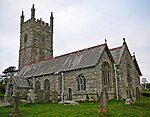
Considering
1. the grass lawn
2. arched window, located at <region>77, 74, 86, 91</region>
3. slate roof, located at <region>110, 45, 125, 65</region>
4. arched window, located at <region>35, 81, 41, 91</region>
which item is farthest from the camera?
arched window, located at <region>35, 81, 41, 91</region>

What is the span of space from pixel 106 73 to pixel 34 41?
28.8m

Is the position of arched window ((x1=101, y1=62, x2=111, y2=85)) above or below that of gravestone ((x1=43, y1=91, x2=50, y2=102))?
above

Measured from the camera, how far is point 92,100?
27.1 m

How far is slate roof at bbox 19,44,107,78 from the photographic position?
29719 mm

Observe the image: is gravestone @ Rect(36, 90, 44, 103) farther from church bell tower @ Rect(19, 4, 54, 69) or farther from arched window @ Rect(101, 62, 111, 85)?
church bell tower @ Rect(19, 4, 54, 69)

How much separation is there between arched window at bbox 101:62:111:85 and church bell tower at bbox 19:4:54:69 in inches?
1046

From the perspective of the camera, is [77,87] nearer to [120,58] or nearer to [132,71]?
[120,58]

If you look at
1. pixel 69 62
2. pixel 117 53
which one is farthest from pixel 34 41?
pixel 117 53

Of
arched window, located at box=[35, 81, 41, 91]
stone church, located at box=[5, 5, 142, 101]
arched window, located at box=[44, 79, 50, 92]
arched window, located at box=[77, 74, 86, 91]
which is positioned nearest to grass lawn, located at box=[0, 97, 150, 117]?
stone church, located at box=[5, 5, 142, 101]

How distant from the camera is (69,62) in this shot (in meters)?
33.4

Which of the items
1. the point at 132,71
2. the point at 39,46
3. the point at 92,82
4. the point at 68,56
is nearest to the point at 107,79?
the point at 92,82

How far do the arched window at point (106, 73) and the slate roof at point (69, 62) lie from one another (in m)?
2.11

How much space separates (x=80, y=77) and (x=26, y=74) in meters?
15.9

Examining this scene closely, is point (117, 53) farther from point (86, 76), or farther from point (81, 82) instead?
point (81, 82)
